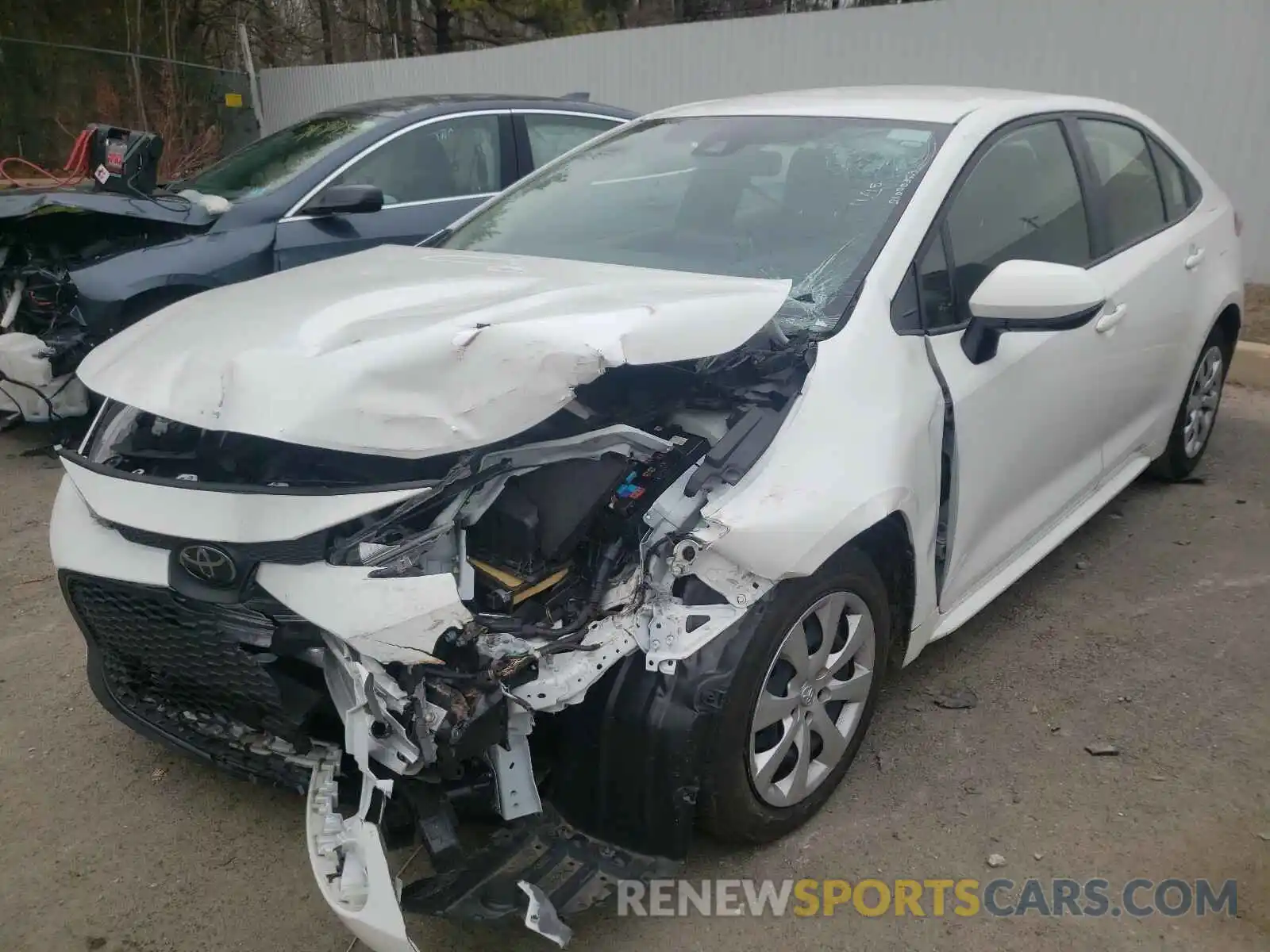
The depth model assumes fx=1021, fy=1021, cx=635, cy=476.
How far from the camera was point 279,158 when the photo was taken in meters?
5.66

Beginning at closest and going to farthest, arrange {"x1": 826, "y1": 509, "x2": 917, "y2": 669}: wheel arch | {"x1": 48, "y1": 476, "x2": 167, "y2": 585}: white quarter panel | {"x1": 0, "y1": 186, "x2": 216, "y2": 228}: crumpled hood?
{"x1": 48, "y1": 476, "x2": 167, "y2": 585}: white quarter panel → {"x1": 826, "y1": 509, "x2": 917, "y2": 669}: wheel arch → {"x1": 0, "y1": 186, "x2": 216, "y2": 228}: crumpled hood

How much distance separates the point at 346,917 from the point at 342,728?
0.44 meters

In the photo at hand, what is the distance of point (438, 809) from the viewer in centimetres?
214

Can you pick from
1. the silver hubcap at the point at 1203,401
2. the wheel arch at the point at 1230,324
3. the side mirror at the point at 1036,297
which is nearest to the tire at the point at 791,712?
the side mirror at the point at 1036,297

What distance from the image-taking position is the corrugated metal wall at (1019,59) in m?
7.64

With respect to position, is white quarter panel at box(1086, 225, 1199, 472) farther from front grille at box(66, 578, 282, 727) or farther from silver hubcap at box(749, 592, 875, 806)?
front grille at box(66, 578, 282, 727)

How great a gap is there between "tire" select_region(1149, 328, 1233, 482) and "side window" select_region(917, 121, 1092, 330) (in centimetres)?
139

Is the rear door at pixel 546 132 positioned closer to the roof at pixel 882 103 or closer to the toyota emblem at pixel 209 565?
the roof at pixel 882 103

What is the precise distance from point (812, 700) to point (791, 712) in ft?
0.28

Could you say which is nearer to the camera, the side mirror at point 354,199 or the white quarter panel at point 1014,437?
the white quarter panel at point 1014,437

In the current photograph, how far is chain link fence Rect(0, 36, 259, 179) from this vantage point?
15.0 metres

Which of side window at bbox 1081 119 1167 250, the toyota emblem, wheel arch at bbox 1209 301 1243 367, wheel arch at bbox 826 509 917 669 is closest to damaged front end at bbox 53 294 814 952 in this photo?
the toyota emblem

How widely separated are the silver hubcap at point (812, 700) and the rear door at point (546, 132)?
4191 millimetres

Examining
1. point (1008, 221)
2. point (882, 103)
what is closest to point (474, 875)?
point (1008, 221)
